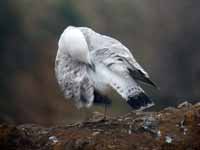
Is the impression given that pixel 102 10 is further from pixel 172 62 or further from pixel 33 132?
pixel 33 132

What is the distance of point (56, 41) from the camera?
10.2m

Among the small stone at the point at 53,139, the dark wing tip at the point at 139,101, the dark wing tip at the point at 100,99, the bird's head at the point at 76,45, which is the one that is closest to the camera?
the small stone at the point at 53,139

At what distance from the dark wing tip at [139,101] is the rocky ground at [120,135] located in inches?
11.4

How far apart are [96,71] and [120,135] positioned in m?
0.98

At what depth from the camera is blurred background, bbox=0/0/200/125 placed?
10.0 metres

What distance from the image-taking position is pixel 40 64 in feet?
34.5

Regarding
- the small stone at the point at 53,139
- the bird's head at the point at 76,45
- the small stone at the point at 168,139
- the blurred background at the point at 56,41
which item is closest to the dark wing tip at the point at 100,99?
the bird's head at the point at 76,45

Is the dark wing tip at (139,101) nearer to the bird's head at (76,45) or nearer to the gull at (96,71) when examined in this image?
the gull at (96,71)

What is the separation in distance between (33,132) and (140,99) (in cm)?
95

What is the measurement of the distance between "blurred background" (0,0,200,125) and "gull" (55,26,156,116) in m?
3.46

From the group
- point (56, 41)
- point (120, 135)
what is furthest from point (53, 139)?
point (56, 41)

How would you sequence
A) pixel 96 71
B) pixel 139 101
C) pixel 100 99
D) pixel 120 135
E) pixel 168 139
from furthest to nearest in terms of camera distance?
pixel 100 99 < pixel 96 71 < pixel 139 101 < pixel 120 135 < pixel 168 139

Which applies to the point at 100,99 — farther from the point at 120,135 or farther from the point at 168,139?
the point at 168,139

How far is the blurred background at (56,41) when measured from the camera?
10.0 meters
